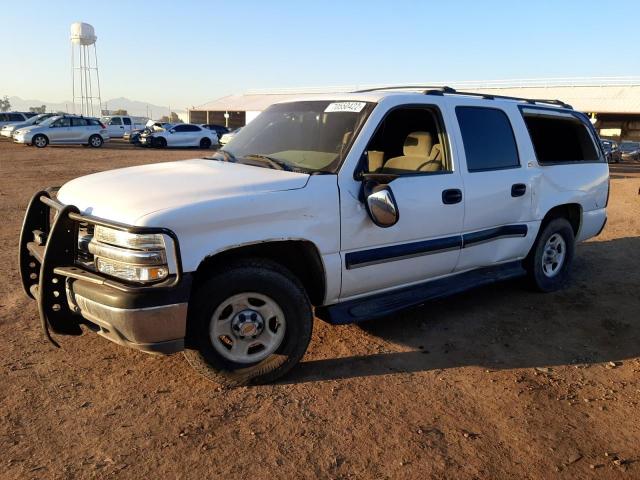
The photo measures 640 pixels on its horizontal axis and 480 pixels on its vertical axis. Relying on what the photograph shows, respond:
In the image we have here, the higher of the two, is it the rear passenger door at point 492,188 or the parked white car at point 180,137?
the parked white car at point 180,137

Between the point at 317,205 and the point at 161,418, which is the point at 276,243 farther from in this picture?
the point at 161,418

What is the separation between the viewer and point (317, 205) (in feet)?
11.6

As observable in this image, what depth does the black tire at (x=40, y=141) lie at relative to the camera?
26248 mm

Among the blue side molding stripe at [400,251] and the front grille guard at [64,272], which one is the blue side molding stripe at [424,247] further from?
the front grille guard at [64,272]

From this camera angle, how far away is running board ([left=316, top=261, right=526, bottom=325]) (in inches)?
152

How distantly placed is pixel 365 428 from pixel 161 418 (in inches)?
46.1

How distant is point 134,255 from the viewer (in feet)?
9.86

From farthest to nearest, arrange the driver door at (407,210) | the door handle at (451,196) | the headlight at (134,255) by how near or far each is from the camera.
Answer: the door handle at (451,196) < the driver door at (407,210) < the headlight at (134,255)

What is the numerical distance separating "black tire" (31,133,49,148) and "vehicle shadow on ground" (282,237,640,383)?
1029 inches

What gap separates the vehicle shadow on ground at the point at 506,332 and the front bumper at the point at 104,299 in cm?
98

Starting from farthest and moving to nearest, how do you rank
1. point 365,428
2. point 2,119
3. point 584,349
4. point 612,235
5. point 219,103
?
point 219,103, point 2,119, point 612,235, point 584,349, point 365,428

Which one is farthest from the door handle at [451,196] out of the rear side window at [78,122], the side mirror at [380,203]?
the rear side window at [78,122]

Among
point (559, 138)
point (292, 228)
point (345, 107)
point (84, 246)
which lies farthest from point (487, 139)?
point (84, 246)

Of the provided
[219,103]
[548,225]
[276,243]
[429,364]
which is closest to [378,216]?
[276,243]
